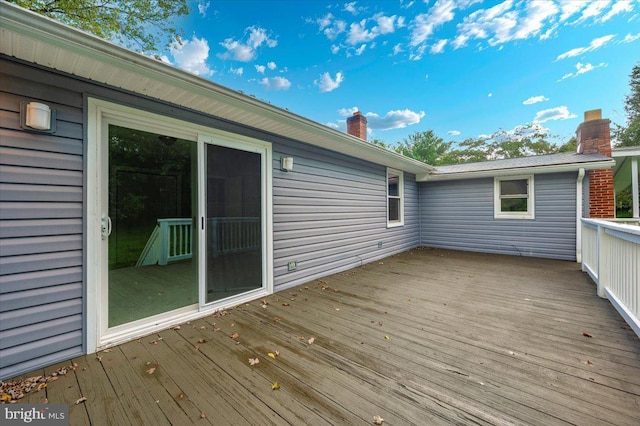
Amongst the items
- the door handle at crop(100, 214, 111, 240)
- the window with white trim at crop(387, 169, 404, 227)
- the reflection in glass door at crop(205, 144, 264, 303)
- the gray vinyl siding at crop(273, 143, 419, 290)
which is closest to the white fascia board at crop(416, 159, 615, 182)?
the window with white trim at crop(387, 169, 404, 227)

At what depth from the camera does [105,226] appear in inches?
93.2

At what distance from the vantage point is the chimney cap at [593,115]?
6320 millimetres

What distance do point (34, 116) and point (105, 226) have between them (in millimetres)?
996

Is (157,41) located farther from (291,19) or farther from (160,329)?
(160,329)


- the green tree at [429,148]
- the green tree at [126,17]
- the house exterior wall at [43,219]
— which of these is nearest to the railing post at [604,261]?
the house exterior wall at [43,219]

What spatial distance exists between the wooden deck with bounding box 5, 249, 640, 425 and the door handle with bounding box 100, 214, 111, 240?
1063mm

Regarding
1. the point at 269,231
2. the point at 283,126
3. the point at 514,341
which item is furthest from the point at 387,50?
the point at 514,341

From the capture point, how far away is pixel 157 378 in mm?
1852

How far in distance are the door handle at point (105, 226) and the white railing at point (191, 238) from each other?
86 cm

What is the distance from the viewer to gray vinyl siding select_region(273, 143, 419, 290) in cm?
403

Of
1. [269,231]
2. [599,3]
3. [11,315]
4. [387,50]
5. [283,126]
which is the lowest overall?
[11,315]

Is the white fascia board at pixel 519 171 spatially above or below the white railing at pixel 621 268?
above

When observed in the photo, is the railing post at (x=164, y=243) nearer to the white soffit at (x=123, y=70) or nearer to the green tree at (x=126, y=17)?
the white soffit at (x=123, y=70)

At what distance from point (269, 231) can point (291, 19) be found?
703cm
